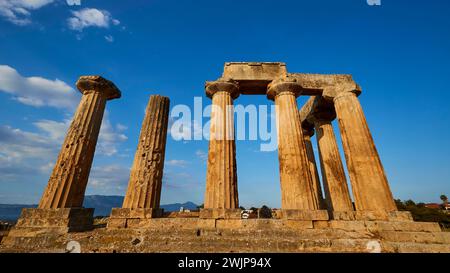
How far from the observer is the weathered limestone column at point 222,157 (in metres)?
8.85

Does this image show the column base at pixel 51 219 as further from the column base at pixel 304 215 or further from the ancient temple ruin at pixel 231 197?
the column base at pixel 304 215

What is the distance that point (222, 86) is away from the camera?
11.6 meters

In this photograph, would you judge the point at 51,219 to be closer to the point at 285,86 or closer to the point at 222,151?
the point at 222,151

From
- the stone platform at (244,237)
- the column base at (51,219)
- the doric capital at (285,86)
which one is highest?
the doric capital at (285,86)

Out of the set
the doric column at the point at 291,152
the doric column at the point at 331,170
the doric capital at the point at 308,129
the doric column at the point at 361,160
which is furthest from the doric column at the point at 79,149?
the doric capital at the point at 308,129

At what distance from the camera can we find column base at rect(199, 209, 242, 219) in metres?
8.48

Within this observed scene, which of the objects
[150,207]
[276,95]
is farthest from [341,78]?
[150,207]

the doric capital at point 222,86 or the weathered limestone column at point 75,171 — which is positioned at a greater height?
the doric capital at point 222,86

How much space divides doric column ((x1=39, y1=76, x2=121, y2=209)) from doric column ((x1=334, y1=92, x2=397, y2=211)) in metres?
13.7

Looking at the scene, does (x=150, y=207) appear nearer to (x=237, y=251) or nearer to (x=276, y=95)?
(x=237, y=251)

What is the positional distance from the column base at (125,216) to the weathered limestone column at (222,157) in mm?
2404

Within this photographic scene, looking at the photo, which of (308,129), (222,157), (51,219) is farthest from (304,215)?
(308,129)

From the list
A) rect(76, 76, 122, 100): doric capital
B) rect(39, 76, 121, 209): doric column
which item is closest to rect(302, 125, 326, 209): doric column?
rect(39, 76, 121, 209): doric column
